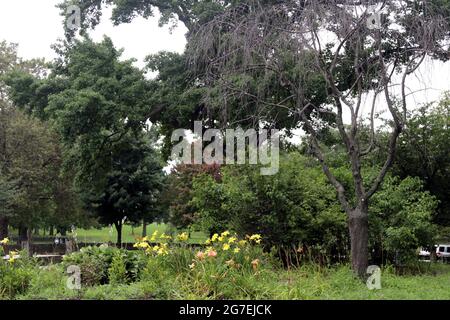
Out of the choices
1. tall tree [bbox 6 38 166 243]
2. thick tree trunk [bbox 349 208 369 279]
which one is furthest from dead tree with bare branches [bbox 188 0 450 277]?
tall tree [bbox 6 38 166 243]

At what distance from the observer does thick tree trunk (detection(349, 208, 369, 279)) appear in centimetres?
950

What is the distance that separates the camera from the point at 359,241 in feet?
31.3

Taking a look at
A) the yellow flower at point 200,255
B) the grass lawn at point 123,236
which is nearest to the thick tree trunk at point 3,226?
the grass lawn at point 123,236

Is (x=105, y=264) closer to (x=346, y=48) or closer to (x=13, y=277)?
(x=13, y=277)

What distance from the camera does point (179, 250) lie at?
8.72 meters

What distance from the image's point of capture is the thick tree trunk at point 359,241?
950 cm

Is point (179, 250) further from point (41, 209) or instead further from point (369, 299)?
point (41, 209)

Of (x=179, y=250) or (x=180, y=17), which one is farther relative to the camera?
(x=180, y=17)

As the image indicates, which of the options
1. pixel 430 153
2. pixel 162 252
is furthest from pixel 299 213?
pixel 430 153

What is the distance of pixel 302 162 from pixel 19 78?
459 inches

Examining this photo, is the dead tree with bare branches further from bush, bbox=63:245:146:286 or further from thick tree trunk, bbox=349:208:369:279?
bush, bbox=63:245:146:286

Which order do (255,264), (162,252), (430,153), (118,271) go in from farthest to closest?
(430,153) < (162,252) < (118,271) < (255,264)

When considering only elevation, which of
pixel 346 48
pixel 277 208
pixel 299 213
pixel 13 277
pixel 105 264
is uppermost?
pixel 346 48

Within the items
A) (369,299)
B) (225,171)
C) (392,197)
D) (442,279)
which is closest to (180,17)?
(225,171)
